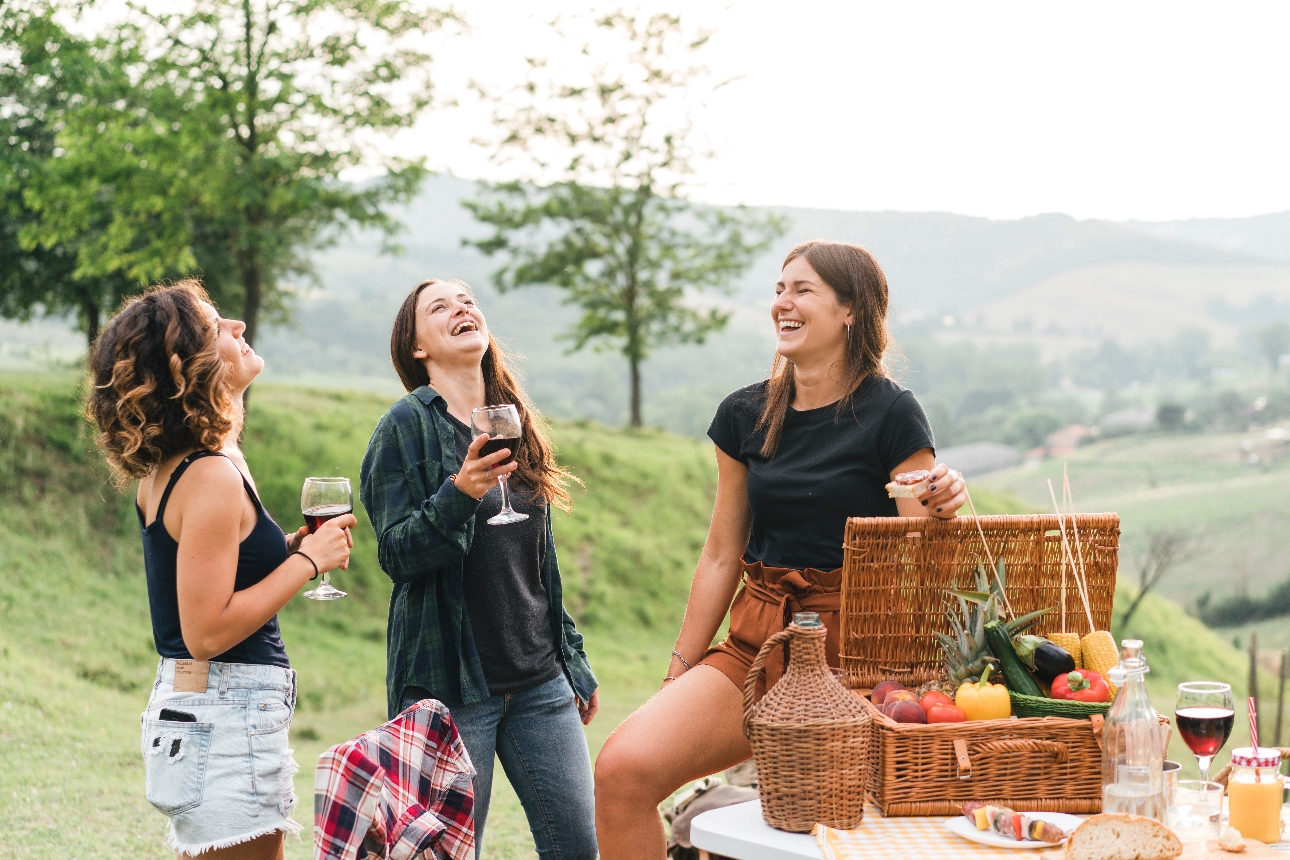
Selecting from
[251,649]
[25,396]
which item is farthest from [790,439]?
[25,396]

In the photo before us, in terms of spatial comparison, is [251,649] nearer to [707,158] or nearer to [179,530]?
[179,530]

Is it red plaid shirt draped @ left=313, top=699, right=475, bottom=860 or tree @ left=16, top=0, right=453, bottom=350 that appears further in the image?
tree @ left=16, top=0, right=453, bottom=350

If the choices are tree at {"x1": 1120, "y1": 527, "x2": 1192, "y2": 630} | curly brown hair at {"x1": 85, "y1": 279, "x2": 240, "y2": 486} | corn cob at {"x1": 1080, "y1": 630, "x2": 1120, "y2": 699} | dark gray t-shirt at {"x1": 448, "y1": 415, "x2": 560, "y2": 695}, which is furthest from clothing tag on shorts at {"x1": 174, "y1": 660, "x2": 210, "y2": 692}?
tree at {"x1": 1120, "y1": 527, "x2": 1192, "y2": 630}

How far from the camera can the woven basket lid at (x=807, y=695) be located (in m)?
2.35

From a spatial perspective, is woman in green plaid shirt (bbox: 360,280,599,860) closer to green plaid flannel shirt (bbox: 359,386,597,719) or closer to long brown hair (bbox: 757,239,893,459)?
green plaid flannel shirt (bbox: 359,386,597,719)

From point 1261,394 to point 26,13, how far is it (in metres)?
34.6

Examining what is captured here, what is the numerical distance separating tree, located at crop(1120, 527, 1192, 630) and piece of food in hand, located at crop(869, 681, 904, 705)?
58.5ft

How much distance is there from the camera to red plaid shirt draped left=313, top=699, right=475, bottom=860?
2.40m

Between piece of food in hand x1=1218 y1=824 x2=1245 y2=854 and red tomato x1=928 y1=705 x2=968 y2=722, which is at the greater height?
red tomato x1=928 y1=705 x2=968 y2=722

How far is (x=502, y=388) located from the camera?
3617 millimetres

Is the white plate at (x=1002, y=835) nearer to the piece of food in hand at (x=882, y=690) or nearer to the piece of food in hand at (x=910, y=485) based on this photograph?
the piece of food in hand at (x=882, y=690)

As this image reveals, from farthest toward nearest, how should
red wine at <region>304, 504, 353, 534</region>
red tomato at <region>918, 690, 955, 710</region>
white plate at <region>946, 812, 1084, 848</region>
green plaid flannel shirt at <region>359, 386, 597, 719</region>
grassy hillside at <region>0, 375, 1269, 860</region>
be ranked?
grassy hillside at <region>0, 375, 1269, 860</region> → green plaid flannel shirt at <region>359, 386, 597, 719</region> → red wine at <region>304, 504, 353, 534</region> → red tomato at <region>918, 690, 955, 710</region> → white plate at <region>946, 812, 1084, 848</region>

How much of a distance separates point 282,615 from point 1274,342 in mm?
36264

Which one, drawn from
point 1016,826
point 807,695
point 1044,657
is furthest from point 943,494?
point 1016,826
